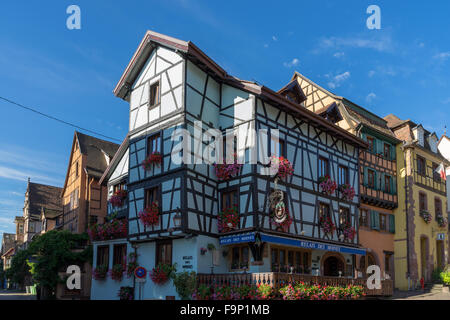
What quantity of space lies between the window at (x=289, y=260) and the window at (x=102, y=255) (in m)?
8.93

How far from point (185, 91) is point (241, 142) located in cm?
311

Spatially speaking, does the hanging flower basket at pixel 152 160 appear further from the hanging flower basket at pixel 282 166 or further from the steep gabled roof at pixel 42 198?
the steep gabled roof at pixel 42 198

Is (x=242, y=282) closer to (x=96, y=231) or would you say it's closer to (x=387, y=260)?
(x=96, y=231)

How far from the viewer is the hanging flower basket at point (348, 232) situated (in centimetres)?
2284

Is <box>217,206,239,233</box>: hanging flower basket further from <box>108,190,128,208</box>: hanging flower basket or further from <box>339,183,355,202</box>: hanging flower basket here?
<box>339,183,355,202</box>: hanging flower basket

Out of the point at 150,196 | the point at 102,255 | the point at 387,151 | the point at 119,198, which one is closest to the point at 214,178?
the point at 150,196

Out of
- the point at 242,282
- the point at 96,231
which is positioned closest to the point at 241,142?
the point at 242,282

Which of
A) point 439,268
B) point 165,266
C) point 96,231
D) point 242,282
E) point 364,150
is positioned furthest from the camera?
point 439,268

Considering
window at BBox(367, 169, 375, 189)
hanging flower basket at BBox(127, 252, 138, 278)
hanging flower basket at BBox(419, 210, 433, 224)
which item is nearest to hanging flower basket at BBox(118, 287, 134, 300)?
hanging flower basket at BBox(127, 252, 138, 278)

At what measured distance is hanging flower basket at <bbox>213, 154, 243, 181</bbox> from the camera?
18922 mm

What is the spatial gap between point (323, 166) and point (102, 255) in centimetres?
1204

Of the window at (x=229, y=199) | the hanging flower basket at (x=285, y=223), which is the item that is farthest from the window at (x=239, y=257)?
the window at (x=229, y=199)

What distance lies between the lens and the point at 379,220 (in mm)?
28000

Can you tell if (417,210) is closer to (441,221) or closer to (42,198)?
(441,221)
